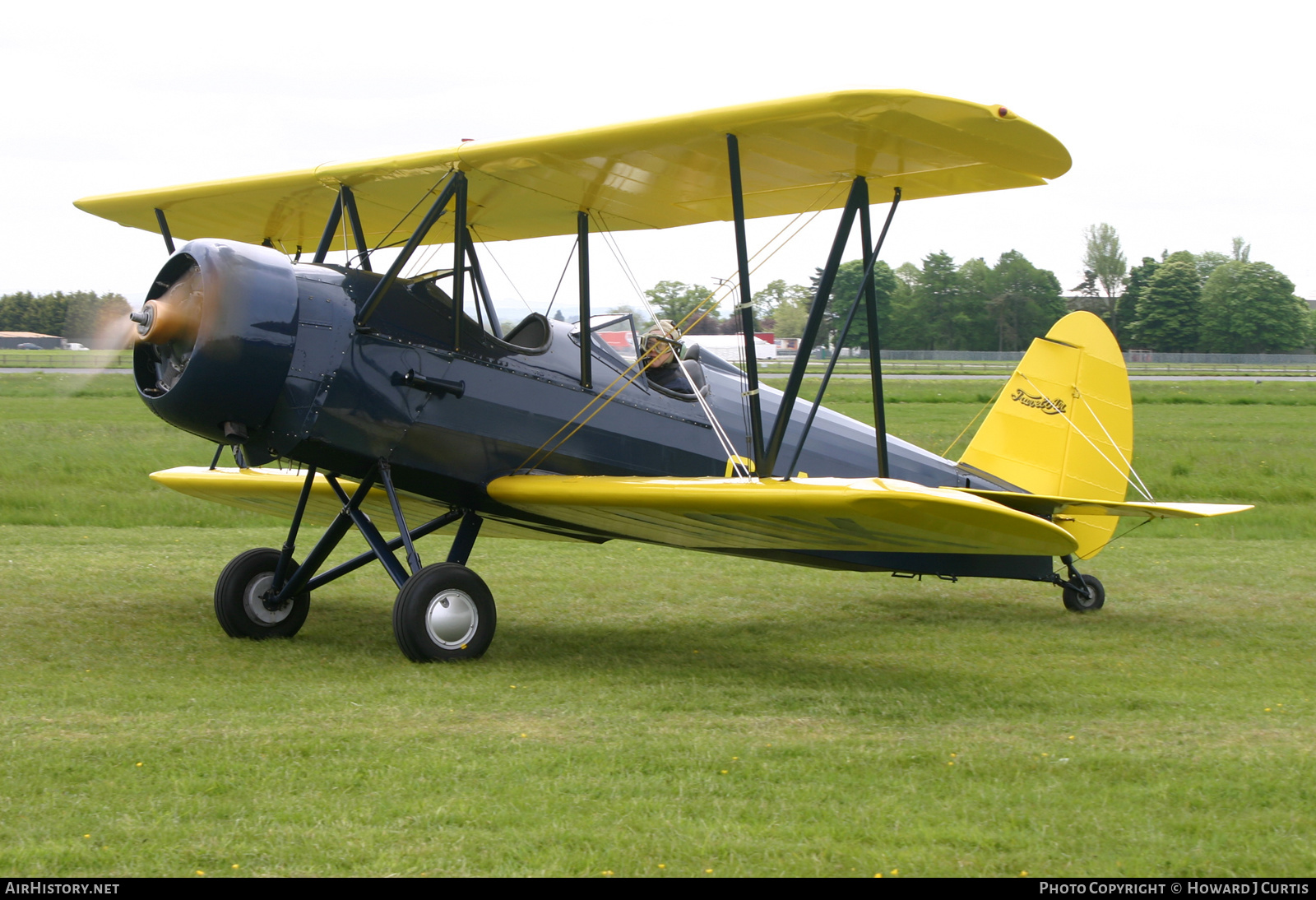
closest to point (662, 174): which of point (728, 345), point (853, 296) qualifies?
point (728, 345)

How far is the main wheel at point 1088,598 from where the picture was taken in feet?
29.6

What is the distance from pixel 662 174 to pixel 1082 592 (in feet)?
15.7

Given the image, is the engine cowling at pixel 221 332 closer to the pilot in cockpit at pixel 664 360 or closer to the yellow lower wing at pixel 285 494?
the yellow lower wing at pixel 285 494

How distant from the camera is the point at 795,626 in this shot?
8469mm

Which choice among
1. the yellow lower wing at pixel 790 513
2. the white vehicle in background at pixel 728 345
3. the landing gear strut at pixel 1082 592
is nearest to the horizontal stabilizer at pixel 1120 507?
the yellow lower wing at pixel 790 513

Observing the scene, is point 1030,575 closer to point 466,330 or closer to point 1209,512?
point 1209,512

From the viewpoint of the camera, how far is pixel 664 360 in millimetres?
7711

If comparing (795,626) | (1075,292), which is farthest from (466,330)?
(1075,292)

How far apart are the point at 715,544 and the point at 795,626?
54.4 inches

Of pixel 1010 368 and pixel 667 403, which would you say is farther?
pixel 1010 368

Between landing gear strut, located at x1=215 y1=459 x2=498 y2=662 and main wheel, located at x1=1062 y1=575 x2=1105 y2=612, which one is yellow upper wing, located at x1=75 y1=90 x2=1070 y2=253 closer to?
landing gear strut, located at x1=215 y1=459 x2=498 y2=662

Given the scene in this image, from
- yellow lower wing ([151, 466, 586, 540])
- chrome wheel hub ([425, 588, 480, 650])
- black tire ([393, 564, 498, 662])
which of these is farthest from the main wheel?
chrome wheel hub ([425, 588, 480, 650])

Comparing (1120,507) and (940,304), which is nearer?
(1120,507)

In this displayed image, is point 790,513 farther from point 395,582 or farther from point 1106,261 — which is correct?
point 1106,261
